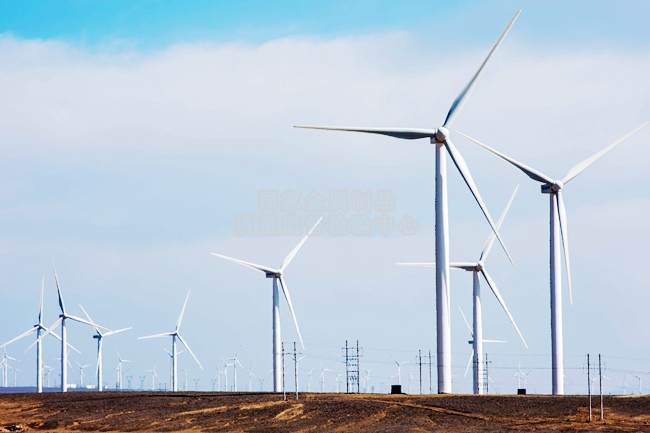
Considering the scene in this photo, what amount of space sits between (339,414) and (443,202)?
18485mm

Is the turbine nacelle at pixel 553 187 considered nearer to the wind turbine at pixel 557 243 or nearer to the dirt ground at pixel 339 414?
the wind turbine at pixel 557 243

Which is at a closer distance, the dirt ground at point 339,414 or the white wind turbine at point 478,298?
the dirt ground at point 339,414

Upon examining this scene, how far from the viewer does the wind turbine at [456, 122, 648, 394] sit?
79.2 meters

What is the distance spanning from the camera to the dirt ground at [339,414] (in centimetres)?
5794

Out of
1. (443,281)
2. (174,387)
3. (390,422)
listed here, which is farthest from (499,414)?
(174,387)

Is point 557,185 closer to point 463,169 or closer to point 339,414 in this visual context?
point 463,169

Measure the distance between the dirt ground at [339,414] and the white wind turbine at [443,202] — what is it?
13.3 ft

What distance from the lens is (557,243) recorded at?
8294 centimetres

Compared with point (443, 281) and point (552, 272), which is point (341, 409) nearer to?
point (443, 281)

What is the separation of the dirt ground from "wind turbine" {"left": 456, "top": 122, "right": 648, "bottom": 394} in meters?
13.8

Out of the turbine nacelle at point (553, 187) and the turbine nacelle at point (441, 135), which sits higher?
the turbine nacelle at point (441, 135)

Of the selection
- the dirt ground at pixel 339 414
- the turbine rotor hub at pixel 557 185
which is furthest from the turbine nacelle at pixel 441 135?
the dirt ground at pixel 339 414

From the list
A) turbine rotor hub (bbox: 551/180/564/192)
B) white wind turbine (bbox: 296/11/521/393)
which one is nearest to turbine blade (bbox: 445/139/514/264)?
white wind turbine (bbox: 296/11/521/393)

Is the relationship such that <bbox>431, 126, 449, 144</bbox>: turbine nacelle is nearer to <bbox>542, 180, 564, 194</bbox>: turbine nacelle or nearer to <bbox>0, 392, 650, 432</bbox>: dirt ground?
<bbox>542, 180, 564, 194</bbox>: turbine nacelle
